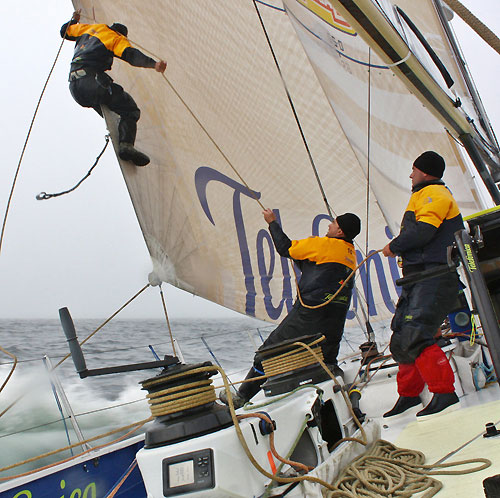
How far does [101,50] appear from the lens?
9.98 ft

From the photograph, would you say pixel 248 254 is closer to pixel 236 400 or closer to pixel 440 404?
pixel 236 400

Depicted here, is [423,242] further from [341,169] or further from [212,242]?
[341,169]

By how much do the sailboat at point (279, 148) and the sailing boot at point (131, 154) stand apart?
1.7 inches

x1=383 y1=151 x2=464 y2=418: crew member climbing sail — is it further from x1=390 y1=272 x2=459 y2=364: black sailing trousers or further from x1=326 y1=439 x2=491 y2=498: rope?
x1=326 y1=439 x2=491 y2=498: rope

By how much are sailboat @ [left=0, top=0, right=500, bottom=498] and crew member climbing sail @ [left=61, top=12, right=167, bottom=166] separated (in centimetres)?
7

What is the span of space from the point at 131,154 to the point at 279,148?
5.40 feet

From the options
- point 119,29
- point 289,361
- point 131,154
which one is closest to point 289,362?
point 289,361

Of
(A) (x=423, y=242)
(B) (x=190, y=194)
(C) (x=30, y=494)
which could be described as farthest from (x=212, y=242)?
(C) (x=30, y=494)

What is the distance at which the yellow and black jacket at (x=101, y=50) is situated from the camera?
3.02 meters

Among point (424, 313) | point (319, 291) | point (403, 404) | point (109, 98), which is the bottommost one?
point (403, 404)

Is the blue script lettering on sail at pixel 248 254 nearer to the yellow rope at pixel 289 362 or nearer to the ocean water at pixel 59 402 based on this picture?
the ocean water at pixel 59 402

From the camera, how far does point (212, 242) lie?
12.0ft

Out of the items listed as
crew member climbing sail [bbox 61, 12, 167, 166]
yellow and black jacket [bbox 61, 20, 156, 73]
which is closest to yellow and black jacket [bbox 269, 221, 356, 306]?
crew member climbing sail [bbox 61, 12, 167, 166]

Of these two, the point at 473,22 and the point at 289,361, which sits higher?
the point at 473,22
